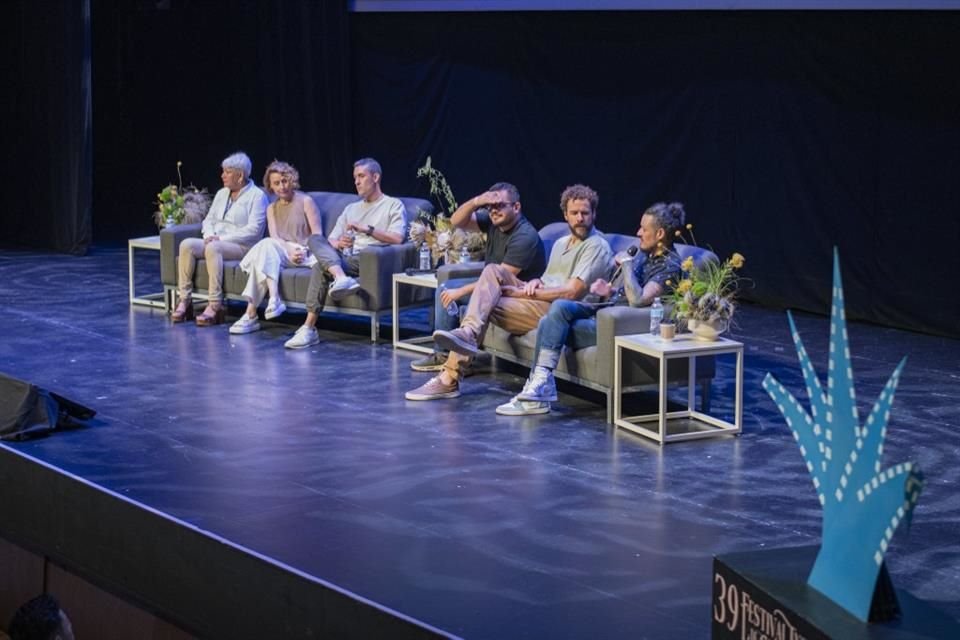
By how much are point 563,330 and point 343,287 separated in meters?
1.97

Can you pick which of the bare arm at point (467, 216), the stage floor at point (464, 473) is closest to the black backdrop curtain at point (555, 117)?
the stage floor at point (464, 473)

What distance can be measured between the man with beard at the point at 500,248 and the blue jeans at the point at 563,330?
1.99 feet

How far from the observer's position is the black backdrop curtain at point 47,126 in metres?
12.4

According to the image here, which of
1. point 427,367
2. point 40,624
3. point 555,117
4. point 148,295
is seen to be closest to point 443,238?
point 427,367

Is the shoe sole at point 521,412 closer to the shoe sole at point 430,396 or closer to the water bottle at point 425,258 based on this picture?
the shoe sole at point 430,396

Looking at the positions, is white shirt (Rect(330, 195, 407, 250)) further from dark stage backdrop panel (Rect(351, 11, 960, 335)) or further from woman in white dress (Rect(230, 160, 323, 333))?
dark stage backdrop panel (Rect(351, 11, 960, 335))

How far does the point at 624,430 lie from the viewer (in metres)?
6.74

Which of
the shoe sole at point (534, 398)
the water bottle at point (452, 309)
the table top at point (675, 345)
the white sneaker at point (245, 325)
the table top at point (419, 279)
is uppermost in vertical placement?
the table top at point (419, 279)

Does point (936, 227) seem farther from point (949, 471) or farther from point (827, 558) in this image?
point (827, 558)

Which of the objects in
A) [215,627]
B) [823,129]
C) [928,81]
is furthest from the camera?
[823,129]

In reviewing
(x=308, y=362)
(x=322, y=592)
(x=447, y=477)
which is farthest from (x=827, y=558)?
(x=308, y=362)

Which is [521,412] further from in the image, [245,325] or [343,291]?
[245,325]

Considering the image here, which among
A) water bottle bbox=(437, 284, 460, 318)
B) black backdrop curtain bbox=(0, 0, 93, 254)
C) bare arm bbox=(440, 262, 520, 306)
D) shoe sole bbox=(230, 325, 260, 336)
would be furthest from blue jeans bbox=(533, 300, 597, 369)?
black backdrop curtain bbox=(0, 0, 93, 254)

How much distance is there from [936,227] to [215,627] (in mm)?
6107
